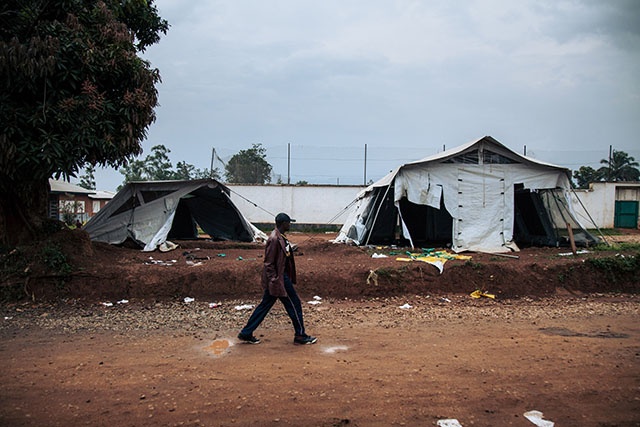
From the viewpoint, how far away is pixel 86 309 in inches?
307

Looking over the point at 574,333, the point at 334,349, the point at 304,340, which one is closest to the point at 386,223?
the point at 574,333

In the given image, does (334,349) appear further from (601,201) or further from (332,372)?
(601,201)

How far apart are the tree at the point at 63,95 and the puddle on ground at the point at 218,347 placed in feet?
14.3

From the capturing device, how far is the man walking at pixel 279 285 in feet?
17.9

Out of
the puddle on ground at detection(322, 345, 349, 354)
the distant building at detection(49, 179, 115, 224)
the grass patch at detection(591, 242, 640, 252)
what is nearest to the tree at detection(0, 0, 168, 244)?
the puddle on ground at detection(322, 345, 349, 354)

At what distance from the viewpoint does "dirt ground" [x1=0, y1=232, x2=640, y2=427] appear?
12.5 feet

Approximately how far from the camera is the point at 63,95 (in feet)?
26.0

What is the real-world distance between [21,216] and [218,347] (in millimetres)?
6234

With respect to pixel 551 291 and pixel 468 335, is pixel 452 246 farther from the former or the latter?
pixel 468 335

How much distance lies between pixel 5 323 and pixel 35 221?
3087 mm

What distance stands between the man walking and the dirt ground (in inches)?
7.8

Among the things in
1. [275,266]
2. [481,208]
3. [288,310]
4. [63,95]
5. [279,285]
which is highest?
[63,95]

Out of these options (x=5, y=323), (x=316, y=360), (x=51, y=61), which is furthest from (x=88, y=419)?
(x=51, y=61)

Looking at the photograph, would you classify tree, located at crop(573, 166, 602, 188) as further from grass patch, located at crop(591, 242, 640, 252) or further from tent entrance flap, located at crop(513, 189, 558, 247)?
grass patch, located at crop(591, 242, 640, 252)
